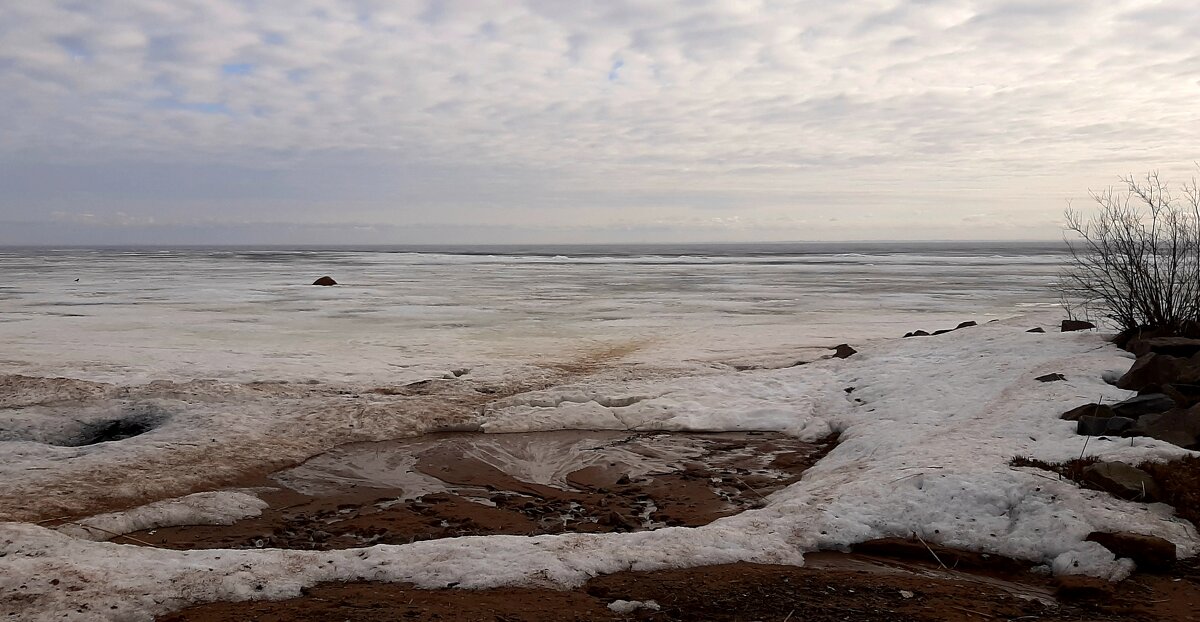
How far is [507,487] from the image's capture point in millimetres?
8656

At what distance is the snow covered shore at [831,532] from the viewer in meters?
5.29

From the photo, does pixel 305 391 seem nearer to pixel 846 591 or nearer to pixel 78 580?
pixel 78 580

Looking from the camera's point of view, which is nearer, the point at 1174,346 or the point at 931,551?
the point at 931,551

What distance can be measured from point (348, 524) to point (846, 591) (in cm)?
440

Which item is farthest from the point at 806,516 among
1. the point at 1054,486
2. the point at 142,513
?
the point at 142,513

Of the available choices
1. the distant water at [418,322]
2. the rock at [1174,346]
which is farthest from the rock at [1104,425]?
the distant water at [418,322]

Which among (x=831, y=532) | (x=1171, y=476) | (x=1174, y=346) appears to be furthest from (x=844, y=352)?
(x=831, y=532)

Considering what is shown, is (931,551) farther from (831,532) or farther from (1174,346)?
(1174,346)

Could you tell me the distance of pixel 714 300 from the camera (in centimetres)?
3183

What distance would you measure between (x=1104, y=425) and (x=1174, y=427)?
1.90ft

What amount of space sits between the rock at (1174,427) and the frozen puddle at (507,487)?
333 centimetres

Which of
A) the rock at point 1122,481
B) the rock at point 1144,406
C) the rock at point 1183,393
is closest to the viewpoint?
the rock at point 1122,481

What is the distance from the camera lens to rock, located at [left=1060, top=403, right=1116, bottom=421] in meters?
8.34

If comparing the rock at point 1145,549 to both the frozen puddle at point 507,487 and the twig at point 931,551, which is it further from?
the frozen puddle at point 507,487
